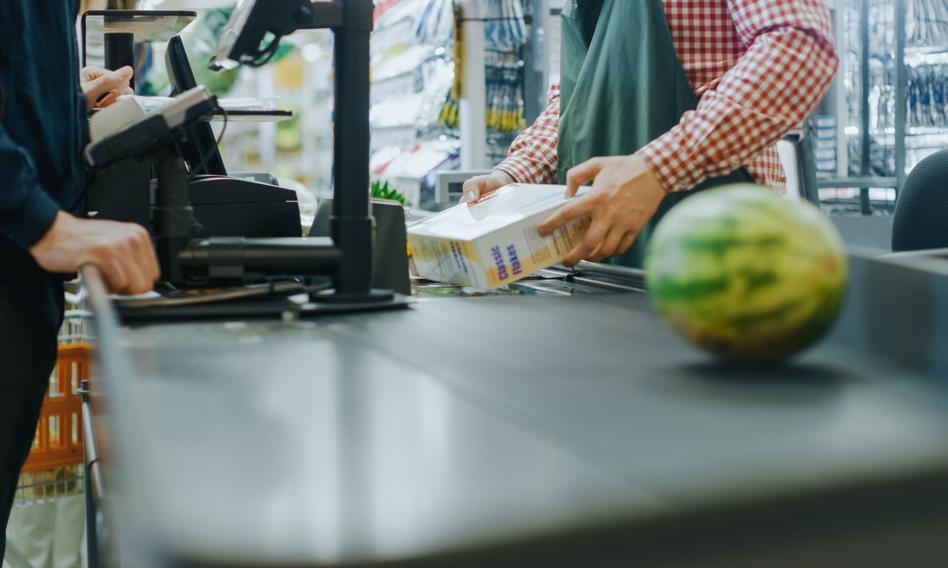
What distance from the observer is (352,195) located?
1193 millimetres

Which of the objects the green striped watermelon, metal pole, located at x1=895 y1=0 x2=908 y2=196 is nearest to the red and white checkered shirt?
the green striped watermelon

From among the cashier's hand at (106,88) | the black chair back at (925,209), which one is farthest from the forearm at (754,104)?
the cashier's hand at (106,88)

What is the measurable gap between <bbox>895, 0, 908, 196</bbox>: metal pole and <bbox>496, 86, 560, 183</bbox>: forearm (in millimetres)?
2787

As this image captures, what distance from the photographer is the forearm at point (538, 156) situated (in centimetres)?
196

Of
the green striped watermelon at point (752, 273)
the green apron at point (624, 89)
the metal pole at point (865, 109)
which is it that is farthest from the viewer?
the metal pole at point (865, 109)

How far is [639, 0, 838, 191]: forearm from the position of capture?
1.42m

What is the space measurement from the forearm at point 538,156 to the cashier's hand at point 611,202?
1.81 feet

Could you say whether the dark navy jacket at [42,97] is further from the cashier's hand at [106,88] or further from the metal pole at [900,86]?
the metal pole at [900,86]

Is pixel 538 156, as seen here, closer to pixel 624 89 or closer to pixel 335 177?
pixel 624 89

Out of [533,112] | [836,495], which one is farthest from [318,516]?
[533,112]

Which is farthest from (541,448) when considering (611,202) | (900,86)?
(900,86)

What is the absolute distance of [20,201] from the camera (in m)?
1.22

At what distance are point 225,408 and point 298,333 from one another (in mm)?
→ 347

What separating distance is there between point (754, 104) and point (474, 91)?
3460 mm
